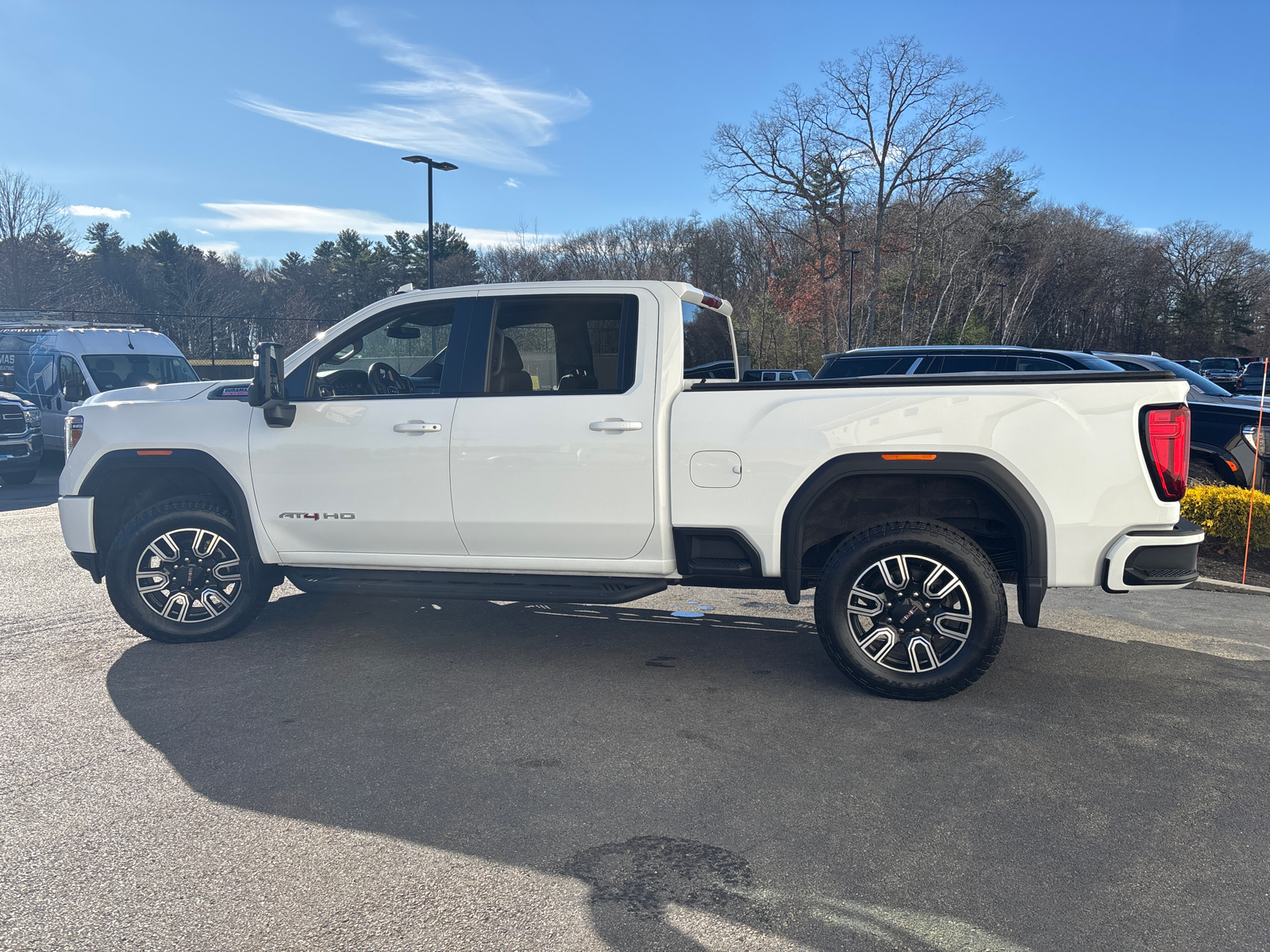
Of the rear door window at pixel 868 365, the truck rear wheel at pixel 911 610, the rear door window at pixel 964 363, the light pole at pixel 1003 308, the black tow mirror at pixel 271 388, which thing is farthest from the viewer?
the light pole at pixel 1003 308

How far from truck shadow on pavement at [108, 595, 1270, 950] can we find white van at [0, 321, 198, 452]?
504 inches

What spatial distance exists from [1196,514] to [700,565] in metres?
5.81

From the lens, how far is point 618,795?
11.4 feet

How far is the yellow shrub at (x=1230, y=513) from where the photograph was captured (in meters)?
7.72

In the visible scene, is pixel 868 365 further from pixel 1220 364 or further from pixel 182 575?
pixel 1220 364

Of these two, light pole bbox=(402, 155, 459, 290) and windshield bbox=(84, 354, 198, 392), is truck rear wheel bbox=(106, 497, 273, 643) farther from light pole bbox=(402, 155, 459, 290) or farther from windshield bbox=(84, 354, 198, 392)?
light pole bbox=(402, 155, 459, 290)

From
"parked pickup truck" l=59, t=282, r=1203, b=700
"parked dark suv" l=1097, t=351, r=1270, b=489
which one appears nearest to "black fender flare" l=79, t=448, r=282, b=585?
"parked pickup truck" l=59, t=282, r=1203, b=700

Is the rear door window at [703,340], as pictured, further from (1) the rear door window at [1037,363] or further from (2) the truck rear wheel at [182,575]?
(1) the rear door window at [1037,363]

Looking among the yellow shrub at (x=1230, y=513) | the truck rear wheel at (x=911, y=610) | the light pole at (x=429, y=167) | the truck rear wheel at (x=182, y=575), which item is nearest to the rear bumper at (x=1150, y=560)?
the truck rear wheel at (x=911, y=610)

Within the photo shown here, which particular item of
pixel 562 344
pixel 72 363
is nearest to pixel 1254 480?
pixel 562 344

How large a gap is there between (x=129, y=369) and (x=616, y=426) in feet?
49.4

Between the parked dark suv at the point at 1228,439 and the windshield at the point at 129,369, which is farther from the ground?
the windshield at the point at 129,369

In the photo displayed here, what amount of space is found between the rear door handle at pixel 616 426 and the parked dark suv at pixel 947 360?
830 centimetres

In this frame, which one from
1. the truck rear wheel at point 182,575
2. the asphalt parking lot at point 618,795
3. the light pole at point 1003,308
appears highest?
the light pole at point 1003,308
